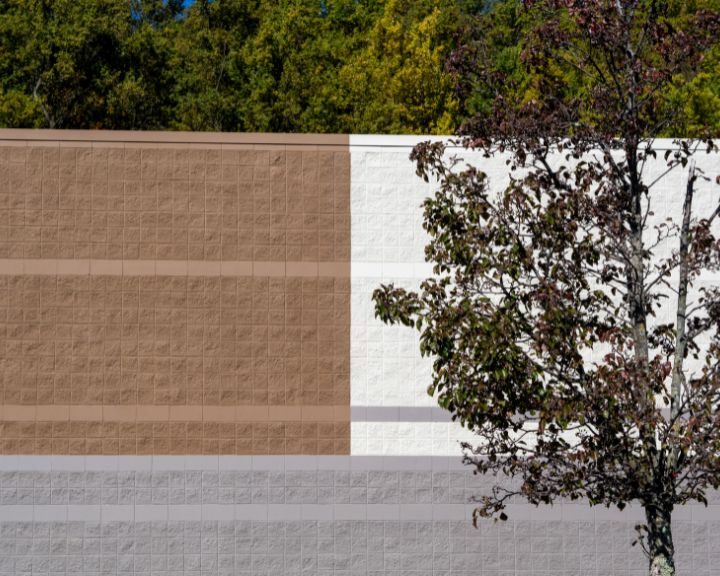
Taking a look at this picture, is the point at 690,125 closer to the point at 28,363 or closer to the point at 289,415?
the point at 289,415

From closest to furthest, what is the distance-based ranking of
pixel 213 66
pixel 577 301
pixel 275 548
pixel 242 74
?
pixel 577 301, pixel 275 548, pixel 242 74, pixel 213 66

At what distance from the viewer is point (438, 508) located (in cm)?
2273

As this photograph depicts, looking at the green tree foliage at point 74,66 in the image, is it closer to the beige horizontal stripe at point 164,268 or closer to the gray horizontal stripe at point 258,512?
the beige horizontal stripe at point 164,268

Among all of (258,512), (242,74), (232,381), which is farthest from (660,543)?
(242,74)

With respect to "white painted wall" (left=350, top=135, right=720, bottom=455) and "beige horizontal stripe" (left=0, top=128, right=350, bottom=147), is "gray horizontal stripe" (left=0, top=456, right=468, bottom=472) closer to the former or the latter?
"white painted wall" (left=350, top=135, right=720, bottom=455)

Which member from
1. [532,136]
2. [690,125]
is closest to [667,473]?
[532,136]

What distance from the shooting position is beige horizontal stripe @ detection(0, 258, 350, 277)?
2281 centimetres

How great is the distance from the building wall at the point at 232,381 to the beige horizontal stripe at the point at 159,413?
4 centimetres

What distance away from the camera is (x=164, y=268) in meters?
22.8

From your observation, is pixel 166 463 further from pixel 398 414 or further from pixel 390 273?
pixel 390 273

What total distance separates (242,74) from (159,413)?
77.2ft

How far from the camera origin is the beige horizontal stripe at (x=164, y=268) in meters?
22.8

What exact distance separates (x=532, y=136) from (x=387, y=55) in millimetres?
29572

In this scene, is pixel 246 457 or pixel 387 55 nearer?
pixel 246 457
